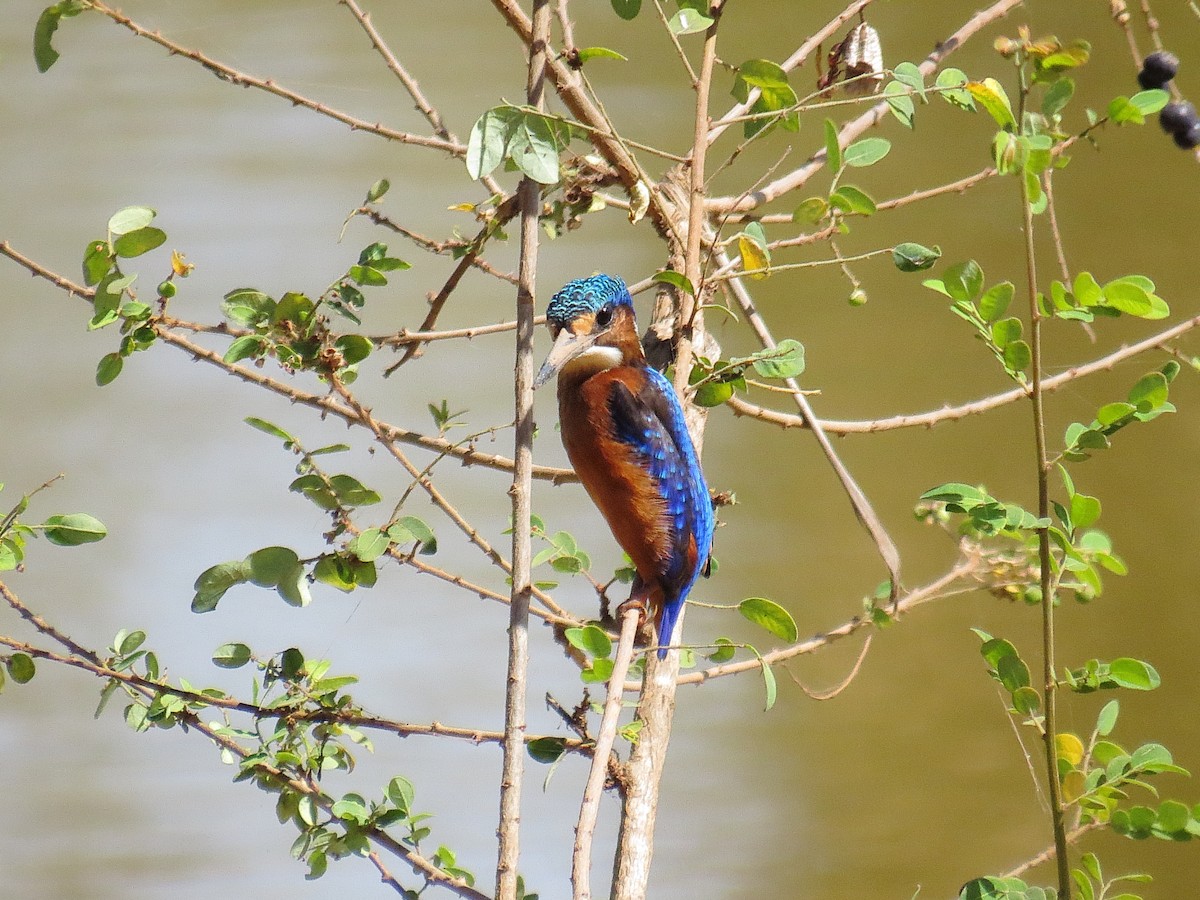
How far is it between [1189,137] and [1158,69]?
10cm

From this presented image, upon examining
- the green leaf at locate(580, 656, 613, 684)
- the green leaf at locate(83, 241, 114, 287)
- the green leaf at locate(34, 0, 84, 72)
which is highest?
the green leaf at locate(34, 0, 84, 72)

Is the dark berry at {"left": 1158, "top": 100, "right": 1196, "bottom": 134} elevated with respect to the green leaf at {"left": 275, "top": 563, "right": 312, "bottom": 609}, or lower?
elevated

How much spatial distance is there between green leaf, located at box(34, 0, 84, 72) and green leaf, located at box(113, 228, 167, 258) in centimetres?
19

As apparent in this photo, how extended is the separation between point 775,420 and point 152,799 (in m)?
1.54

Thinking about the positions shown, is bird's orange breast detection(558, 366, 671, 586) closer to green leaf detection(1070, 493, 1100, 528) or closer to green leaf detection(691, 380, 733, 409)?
green leaf detection(691, 380, 733, 409)

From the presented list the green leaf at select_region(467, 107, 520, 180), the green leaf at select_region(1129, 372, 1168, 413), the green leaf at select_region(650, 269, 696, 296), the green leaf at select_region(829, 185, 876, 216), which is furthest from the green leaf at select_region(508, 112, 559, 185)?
the green leaf at select_region(1129, 372, 1168, 413)

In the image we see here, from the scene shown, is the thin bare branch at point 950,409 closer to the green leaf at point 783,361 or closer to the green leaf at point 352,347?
the green leaf at point 783,361

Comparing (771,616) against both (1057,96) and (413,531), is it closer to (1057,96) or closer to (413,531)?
(413,531)

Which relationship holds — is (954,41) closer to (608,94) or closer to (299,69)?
(608,94)

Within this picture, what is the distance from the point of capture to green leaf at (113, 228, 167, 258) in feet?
3.16

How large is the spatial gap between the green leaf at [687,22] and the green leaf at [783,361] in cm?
29

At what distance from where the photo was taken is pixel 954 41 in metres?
1.48

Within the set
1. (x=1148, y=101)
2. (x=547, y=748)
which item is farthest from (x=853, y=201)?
(x=547, y=748)

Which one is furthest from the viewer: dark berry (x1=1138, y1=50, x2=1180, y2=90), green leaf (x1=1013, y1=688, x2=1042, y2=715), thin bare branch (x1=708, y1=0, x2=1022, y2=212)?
thin bare branch (x1=708, y1=0, x2=1022, y2=212)
